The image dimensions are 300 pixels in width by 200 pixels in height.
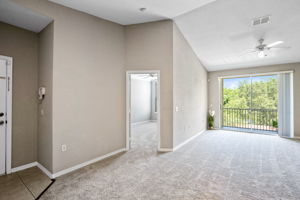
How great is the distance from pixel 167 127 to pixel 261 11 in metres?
3.33

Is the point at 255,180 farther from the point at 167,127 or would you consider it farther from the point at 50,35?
the point at 50,35

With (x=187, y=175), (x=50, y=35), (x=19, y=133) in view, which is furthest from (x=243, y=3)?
(x=19, y=133)

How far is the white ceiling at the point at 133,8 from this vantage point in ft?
9.12

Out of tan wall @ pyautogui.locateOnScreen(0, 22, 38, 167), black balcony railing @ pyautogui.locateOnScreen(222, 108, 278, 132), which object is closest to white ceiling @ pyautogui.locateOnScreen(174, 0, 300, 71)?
black balcony railing @ pyautogui.locateOnScreen(222, 108, 278, 132)

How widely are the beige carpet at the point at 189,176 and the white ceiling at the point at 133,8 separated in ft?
10.4

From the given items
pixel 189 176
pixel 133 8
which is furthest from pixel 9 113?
pixel 189 176

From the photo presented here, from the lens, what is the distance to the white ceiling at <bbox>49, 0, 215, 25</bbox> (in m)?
2.78

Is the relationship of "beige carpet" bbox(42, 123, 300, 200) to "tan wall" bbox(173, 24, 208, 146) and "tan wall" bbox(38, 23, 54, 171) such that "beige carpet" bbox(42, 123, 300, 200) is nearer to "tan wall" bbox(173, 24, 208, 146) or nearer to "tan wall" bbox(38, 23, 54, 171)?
"tan wall" bbox(38, 23, 54, 171)

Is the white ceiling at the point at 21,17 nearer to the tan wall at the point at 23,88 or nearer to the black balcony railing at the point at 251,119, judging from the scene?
the tan wall at the point at 23,88

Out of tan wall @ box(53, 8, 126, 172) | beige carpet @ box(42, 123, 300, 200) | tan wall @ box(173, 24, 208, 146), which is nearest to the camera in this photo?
beige carpet @ box(42, 123, 300, 200)

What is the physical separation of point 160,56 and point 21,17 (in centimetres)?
279

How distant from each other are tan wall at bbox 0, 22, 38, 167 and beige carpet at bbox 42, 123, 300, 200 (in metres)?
1.14

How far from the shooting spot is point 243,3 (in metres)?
3.01

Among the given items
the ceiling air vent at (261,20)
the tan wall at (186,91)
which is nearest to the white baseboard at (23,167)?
the tan wall at (186,91)
